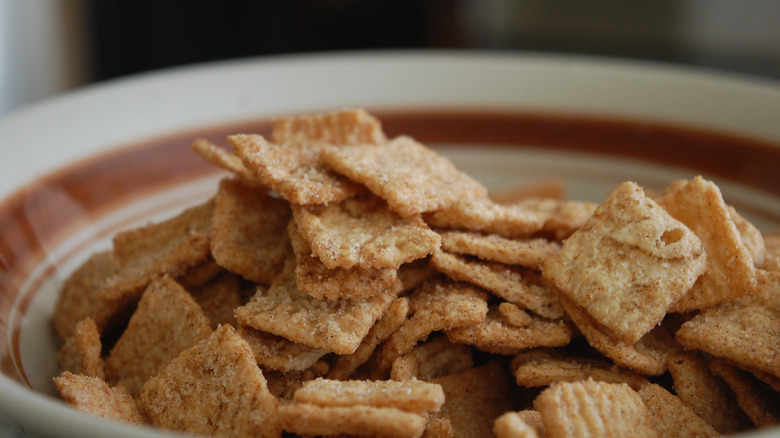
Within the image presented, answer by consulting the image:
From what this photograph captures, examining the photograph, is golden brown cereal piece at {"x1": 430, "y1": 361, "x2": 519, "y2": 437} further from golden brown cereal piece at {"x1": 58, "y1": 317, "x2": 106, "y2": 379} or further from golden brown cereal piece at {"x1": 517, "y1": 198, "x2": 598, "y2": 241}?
golden brown cereal piece at {"x1": 58, "y1": 317, "x2": 106, "y2": 379}

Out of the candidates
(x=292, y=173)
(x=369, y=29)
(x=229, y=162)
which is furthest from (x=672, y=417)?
(x=369, y=29)

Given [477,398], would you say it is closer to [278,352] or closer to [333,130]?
→ [278,352]

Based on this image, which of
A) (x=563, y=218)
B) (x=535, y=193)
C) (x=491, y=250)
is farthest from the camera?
(x=535, y=193)

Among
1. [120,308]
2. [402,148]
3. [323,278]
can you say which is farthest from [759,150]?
[120,308]

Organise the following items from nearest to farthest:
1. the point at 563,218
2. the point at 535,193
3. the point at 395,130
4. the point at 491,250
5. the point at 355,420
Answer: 1. the point at 355,420
2. the point at 491,250
3. the point at 563,218
4. the point at 535,193
5. the point at 395,130

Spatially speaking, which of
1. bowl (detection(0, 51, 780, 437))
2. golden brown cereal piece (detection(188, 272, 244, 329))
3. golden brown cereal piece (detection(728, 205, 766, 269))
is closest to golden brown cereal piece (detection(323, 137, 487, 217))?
golden brown cereal piece (detection(188, 272, 244, 329))

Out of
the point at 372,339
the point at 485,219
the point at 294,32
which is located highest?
the point at 485,219

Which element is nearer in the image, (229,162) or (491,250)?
(491,250)
